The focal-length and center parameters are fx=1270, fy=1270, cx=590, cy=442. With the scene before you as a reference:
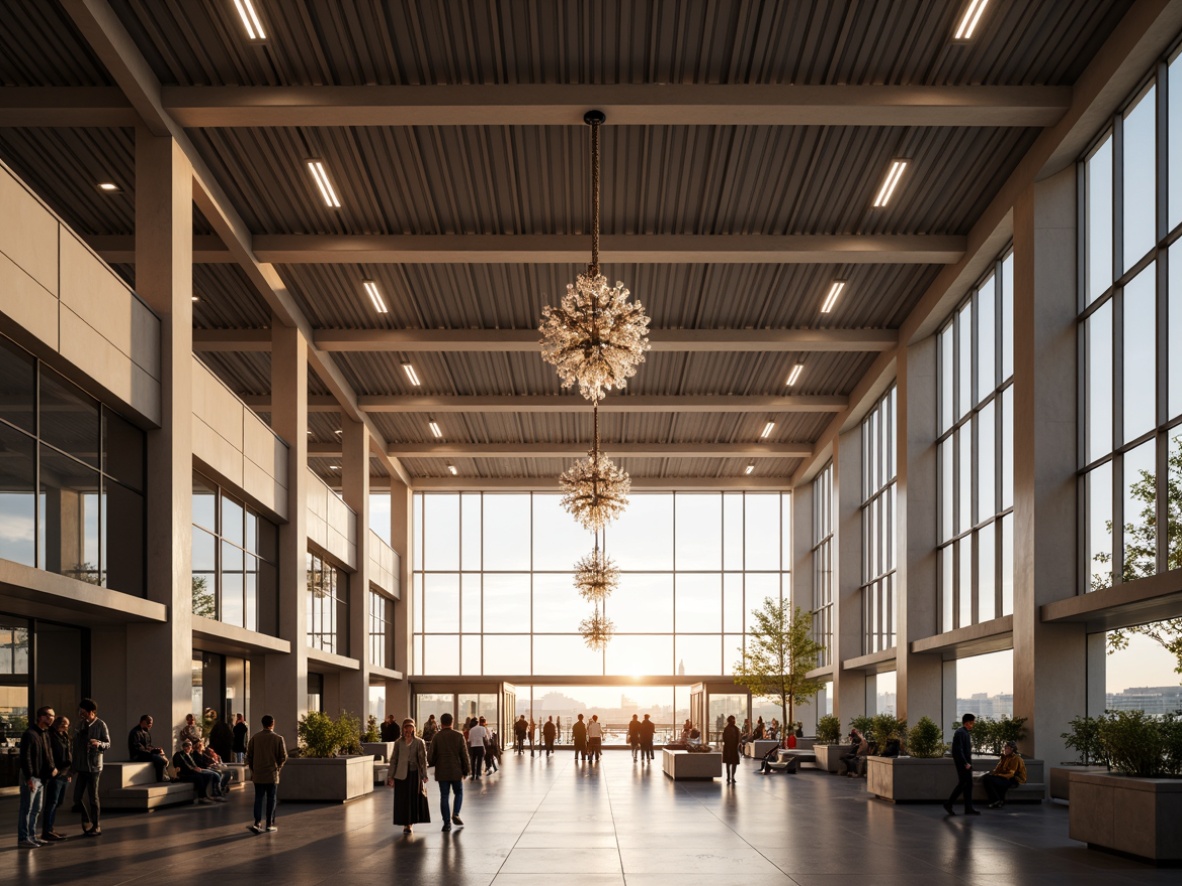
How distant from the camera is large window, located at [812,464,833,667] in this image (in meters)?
44.0

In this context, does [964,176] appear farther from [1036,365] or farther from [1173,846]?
[1173,846]

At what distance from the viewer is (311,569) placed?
33.8 meters

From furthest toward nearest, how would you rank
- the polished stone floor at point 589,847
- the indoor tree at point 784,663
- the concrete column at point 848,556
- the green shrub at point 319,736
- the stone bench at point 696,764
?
1. the indoor tree at point 784,663
2. the concrete column at point 848,556
3. the stone bench at point 696,764
4. the green shrub at point 319,736
5. the polished stone floor at point 589,847

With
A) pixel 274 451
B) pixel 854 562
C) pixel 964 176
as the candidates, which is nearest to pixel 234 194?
pixel 274 451

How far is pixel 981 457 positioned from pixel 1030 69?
33.5ft

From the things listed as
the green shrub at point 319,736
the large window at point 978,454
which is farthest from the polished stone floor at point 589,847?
the large window at point 978,454

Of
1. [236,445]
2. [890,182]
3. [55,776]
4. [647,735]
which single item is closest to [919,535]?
[890,182]

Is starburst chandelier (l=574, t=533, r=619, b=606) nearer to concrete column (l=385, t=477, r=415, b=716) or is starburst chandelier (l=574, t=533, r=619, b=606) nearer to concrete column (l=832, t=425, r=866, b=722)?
concrete column (l=832, t=425, r=866, b=722)

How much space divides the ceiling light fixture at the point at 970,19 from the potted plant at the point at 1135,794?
28.9ft

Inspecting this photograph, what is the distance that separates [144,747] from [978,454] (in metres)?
17.2

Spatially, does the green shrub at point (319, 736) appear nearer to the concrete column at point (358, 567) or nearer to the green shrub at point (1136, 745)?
the green shrub at point (1136, 745)

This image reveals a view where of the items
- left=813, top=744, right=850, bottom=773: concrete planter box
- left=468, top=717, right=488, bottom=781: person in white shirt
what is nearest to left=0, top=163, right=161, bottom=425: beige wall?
left=468, top=717, right=488, bottom=781: person in white shirt

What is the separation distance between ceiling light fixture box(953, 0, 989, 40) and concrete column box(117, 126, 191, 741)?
11427mm

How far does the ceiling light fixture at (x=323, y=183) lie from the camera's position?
20.7 metres
